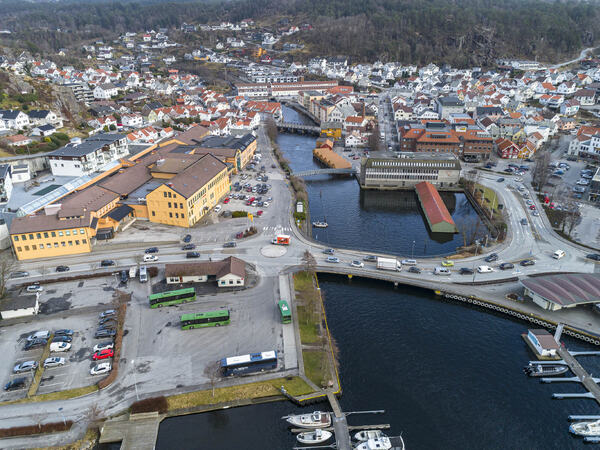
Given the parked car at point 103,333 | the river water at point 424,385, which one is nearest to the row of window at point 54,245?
the parked car at point 103,333

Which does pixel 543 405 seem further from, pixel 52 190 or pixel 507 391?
pixel 52 190

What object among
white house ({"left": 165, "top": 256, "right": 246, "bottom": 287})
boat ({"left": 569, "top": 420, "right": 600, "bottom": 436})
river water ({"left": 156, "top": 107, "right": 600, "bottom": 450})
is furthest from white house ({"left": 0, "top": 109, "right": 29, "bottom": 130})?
boat ({"left": 569, "top": 420, "right": 600, "bottom": 436})

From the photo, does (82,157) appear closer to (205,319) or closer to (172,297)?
(172,297)

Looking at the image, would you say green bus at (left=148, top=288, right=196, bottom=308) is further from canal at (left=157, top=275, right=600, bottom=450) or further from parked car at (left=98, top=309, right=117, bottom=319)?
canal at (left=157, top=275, right=600, bottom=450)

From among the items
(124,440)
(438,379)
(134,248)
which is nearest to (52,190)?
(134,248)

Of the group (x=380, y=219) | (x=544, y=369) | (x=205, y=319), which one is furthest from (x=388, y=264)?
(x=205, y=319)

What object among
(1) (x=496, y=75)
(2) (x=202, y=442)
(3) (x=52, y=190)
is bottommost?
(2) (x=202, y=442)

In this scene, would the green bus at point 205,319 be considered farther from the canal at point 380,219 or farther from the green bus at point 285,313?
the canal at point 380,219
